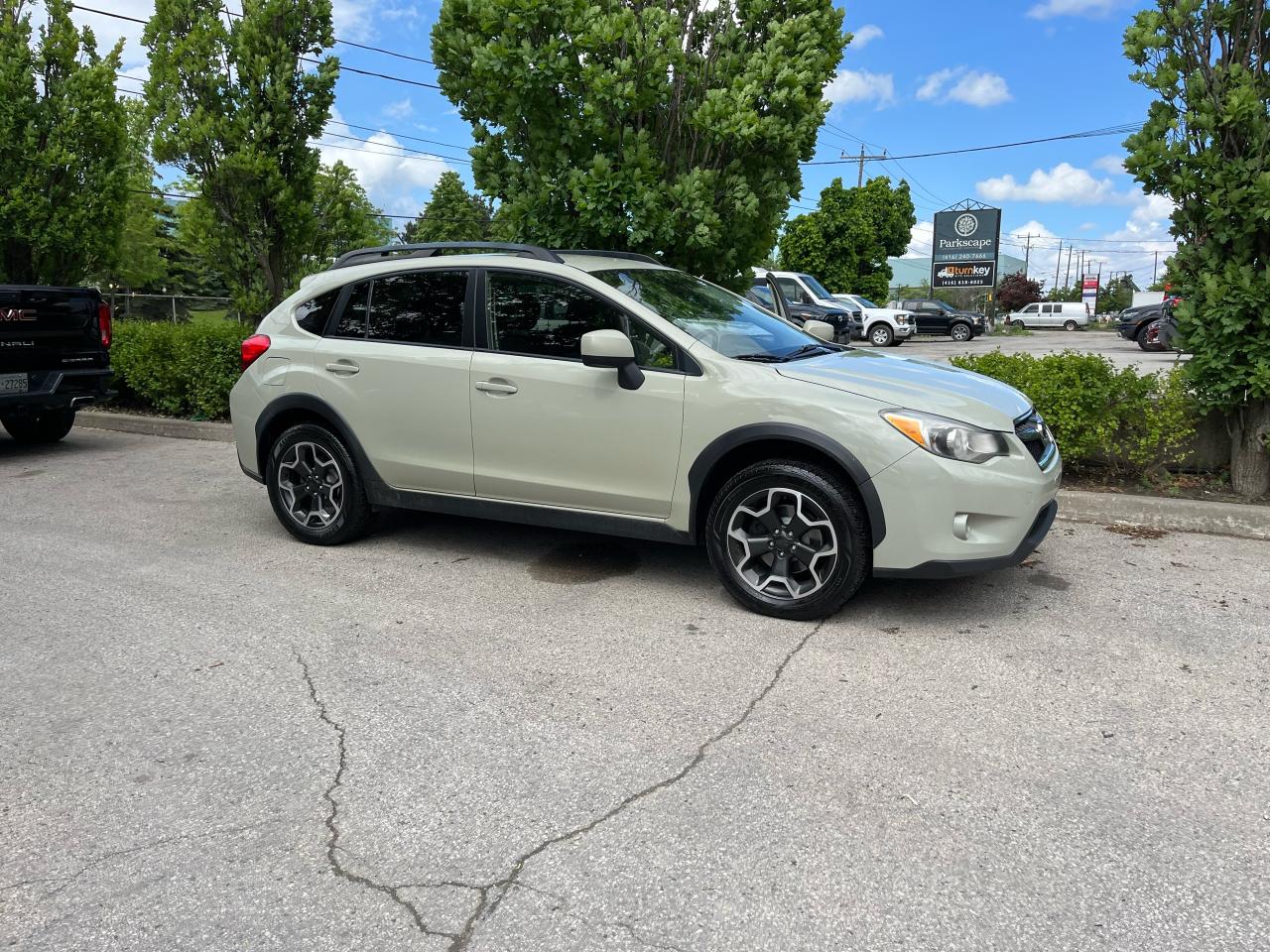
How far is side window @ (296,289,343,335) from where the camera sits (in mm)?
5809

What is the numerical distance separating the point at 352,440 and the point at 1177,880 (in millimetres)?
4553

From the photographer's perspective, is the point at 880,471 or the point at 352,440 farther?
the point at 352,440

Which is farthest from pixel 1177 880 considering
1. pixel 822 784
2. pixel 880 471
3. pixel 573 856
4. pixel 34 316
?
pixel 34 316

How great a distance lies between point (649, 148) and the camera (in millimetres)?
7648

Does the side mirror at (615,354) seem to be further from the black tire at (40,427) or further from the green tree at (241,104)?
the black tire at (40,427)

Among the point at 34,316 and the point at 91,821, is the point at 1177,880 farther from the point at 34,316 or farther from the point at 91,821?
the point at 34,316

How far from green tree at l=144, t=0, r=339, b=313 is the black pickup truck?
6.37 feet

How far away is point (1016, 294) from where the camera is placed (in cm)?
7675

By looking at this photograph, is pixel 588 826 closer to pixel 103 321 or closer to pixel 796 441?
pixel 796 441

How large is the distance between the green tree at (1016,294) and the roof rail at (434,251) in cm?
7815

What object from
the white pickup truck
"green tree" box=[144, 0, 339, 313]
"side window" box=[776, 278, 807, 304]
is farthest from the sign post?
"green tree" box=[144, 0, 339, 313]

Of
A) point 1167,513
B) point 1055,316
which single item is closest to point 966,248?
point 1055,316

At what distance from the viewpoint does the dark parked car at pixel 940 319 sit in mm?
34844

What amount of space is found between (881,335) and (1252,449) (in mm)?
23836
